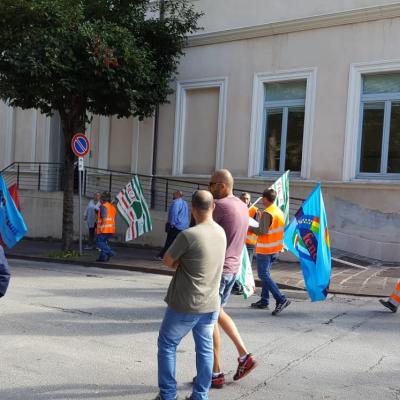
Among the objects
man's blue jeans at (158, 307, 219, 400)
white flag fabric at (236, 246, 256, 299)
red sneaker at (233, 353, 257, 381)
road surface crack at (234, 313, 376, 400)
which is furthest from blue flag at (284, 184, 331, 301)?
man's blue jeans at (158, 307, 219, 400)

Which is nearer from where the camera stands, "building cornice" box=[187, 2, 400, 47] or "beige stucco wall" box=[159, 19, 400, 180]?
"building cornice" box=[187, 2, 400, 47]

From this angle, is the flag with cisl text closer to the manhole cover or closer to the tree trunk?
the tree trunk

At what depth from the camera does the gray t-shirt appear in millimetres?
4145

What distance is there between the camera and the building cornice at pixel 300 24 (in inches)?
536

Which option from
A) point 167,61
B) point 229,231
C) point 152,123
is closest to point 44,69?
point 167,61

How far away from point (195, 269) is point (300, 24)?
476 inches

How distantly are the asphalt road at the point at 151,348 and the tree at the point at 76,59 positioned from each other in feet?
17.8

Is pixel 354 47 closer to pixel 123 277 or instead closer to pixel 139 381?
pixel 123 277

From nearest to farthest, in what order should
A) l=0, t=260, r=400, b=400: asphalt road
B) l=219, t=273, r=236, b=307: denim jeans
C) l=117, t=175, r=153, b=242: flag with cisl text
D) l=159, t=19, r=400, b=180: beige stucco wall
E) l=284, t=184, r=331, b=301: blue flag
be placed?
l=0, t=260, r=400, b=400: asphalt road < l=219, t=273, r=236, b=307: denim jeans < l=284, t=184, r=331, b=301: blue flag < l=159, t=19, r=400, b=180: beige stucco wall < l=117, t=175, r=153, b=242: flag with cisl text

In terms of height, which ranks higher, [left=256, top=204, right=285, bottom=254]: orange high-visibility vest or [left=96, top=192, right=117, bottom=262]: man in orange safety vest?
[left=256, top=204, right=285, bottom=254]: orange high-visibility vest

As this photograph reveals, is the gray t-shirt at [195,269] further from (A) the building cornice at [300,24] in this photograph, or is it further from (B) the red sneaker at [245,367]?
(A) the building cornice at [300,24]

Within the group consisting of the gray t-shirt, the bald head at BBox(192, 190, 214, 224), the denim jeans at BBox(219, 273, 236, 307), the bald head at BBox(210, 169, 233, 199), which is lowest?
the denim jeans at BBox(219, 273, 236, 307)

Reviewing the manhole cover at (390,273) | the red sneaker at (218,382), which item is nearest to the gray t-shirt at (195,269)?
the red sneaker at (218,382)

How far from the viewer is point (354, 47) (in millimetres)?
14109
